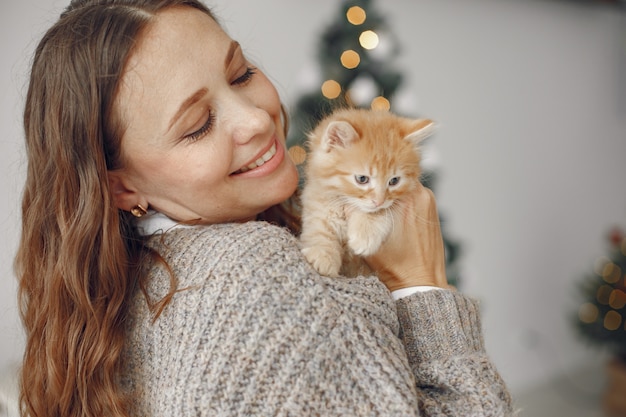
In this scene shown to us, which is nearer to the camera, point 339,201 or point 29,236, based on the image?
point 29,236

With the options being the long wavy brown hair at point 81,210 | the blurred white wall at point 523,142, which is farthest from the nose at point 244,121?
the blurred white wall at point 523,142

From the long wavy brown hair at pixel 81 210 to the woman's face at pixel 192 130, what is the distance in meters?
0.03

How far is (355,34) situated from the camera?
7.04 ft

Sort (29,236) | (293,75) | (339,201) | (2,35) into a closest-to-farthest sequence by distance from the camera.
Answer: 1. (29,236)
2. (339,201)
3. (2,35)
4. (293,75)

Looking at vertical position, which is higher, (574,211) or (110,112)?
(110,112)

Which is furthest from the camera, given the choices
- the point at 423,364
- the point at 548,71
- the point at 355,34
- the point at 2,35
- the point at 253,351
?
the point at 548,71

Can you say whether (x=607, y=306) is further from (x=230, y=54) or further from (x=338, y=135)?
(x=230, y=54)

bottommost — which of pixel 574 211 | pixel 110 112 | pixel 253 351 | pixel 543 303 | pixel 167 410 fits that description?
pixel 543 303

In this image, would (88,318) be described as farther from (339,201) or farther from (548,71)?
(548,71)

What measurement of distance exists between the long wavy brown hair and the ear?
0.03m

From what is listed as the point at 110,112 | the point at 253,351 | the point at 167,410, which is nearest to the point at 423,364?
the point at 253,351

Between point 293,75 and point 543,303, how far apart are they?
7.10 feet

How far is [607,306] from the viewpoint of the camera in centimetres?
298

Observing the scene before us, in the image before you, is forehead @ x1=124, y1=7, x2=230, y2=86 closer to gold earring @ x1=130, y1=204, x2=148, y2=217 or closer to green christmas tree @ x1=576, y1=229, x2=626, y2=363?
gold earring @ x1=130, y1=204, x2=148, y2=217
